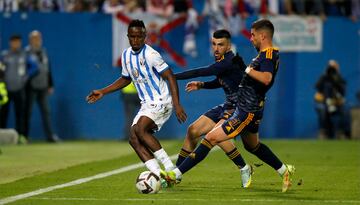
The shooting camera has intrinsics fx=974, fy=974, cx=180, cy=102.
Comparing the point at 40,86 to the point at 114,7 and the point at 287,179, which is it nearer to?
the point at 114,7

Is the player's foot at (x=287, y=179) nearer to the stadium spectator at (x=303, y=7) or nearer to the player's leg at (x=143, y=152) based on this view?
the player's leg at (x=143, y=152)

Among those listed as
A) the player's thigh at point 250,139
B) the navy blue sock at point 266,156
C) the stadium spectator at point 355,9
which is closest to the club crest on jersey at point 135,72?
the player's thigh at point 250,139

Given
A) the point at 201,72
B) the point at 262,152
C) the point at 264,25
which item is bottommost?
the point at 262,152

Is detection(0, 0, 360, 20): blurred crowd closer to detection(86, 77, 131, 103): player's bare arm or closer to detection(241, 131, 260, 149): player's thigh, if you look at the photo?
detection(86, 77, 131, 103): player's bare arm

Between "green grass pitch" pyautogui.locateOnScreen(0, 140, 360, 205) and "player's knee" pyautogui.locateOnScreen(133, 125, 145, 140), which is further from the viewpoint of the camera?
"player's knee" pyautogui.locateOnScreen(133, 125, 145, 140)

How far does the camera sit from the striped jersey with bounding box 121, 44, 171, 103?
11.4m

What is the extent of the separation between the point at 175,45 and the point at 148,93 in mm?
13469

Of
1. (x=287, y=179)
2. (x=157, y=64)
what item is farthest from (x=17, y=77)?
(x=287, y=179)

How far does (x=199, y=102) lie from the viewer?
2488 cm

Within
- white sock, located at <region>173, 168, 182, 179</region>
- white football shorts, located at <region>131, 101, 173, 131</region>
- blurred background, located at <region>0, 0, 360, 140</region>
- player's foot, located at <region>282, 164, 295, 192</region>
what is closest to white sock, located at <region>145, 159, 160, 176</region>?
white sock, located at <region>173, 168, 182, 179</region>

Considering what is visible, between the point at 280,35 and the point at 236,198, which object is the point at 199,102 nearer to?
the point at 280,35

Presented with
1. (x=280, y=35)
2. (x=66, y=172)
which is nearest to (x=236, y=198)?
(x=66, y=172)

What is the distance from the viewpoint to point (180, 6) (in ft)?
80.9

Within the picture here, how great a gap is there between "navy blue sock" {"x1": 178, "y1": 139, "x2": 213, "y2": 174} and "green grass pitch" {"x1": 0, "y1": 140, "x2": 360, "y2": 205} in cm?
31
